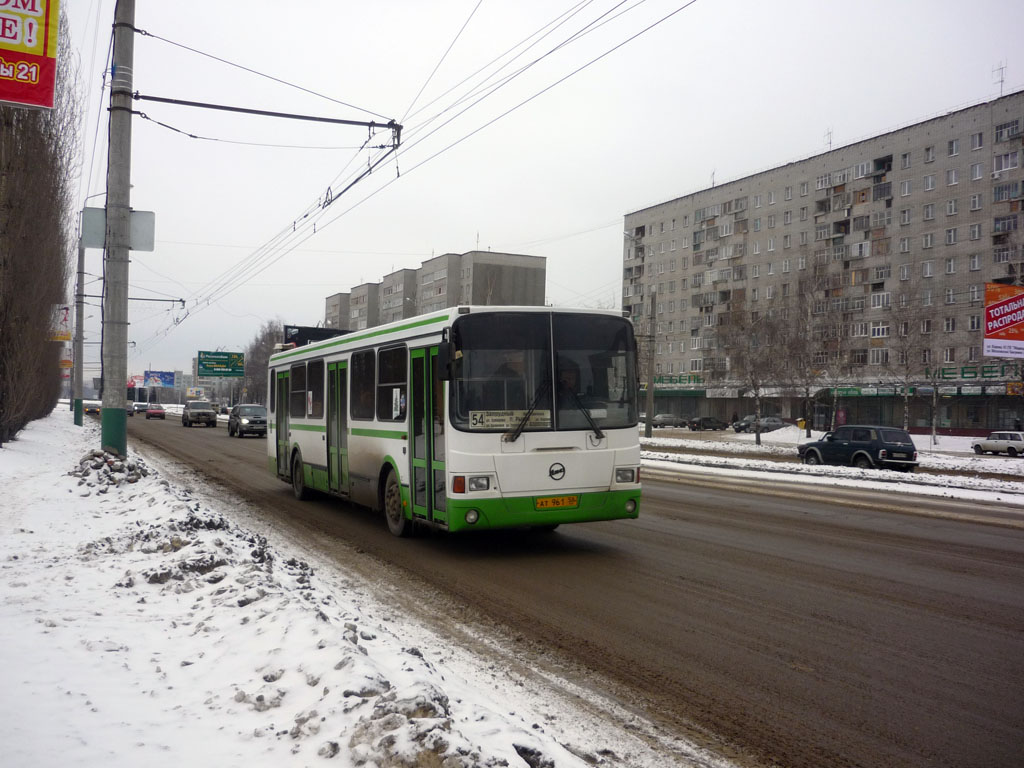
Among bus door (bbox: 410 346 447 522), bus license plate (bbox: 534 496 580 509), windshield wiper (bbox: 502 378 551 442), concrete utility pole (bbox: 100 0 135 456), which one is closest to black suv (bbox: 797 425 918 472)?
bus license plate (bbox: 534 496 580 509)

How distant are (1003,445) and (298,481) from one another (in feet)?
124

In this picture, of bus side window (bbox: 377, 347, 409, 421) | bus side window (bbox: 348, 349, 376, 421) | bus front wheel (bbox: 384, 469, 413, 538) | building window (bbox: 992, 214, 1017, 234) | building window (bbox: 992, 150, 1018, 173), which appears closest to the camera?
bus side window (bbox: 377, 347, 409, 421)

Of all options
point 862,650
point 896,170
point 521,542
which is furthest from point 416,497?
point 896,170

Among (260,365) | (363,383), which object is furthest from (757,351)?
(260,365)

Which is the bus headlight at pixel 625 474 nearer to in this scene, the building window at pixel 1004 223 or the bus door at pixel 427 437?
the bus door at pixel 427 437

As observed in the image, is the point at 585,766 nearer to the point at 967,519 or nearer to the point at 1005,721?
the point at 1005,721

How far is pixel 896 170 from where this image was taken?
212 feet

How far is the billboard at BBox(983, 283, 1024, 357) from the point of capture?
28344 mm

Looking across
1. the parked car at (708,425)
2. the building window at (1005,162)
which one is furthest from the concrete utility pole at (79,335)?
the building window at (1005,162)

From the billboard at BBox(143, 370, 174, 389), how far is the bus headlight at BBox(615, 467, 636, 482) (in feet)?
338

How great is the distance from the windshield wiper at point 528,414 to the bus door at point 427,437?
75 cm

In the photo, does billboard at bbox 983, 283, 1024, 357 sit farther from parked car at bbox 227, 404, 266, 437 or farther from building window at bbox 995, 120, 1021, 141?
building window at bbox 995, 120, 1021, 141

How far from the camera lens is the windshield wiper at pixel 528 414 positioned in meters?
8.66

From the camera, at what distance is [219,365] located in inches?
3132
